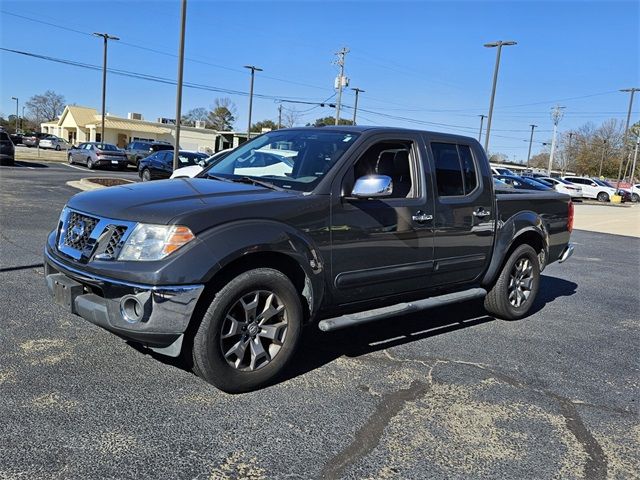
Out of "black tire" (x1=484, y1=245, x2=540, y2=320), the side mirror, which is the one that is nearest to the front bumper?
the side mirror

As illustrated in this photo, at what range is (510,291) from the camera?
6051 millimetres

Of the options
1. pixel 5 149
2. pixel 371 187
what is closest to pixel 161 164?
pixel 5 149

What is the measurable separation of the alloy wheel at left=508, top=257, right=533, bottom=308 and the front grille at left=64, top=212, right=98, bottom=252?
13.8ft

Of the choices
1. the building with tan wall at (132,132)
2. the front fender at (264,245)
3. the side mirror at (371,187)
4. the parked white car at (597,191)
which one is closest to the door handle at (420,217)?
the side mirror at (371,187)

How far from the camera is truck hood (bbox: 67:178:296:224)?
3564mm

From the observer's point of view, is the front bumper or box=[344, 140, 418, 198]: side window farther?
box=[344, 140, 418, 198]: side window

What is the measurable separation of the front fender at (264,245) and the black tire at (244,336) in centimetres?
15

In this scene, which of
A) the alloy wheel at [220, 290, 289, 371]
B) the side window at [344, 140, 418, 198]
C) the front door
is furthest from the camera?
the side window at [344, 140, 418, 198]

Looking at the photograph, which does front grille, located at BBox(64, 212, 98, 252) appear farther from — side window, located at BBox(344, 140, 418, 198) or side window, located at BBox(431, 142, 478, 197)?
side window, located at BBox(431, 142, 478, 197)

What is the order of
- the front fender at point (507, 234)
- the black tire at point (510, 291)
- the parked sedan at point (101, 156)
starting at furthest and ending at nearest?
the parked sedan at point (101, 156) → the black tire at point (510, 291) → the front fender at point (507, 234)

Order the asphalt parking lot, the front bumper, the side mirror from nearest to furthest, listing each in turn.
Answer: the asphalt parking lot, the front bumper, the side mirror

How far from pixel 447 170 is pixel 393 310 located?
1496 mm

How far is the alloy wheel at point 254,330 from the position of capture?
373cm

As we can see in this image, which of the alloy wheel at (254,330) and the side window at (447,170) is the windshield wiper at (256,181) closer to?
the alloy wheel at (254,330)
